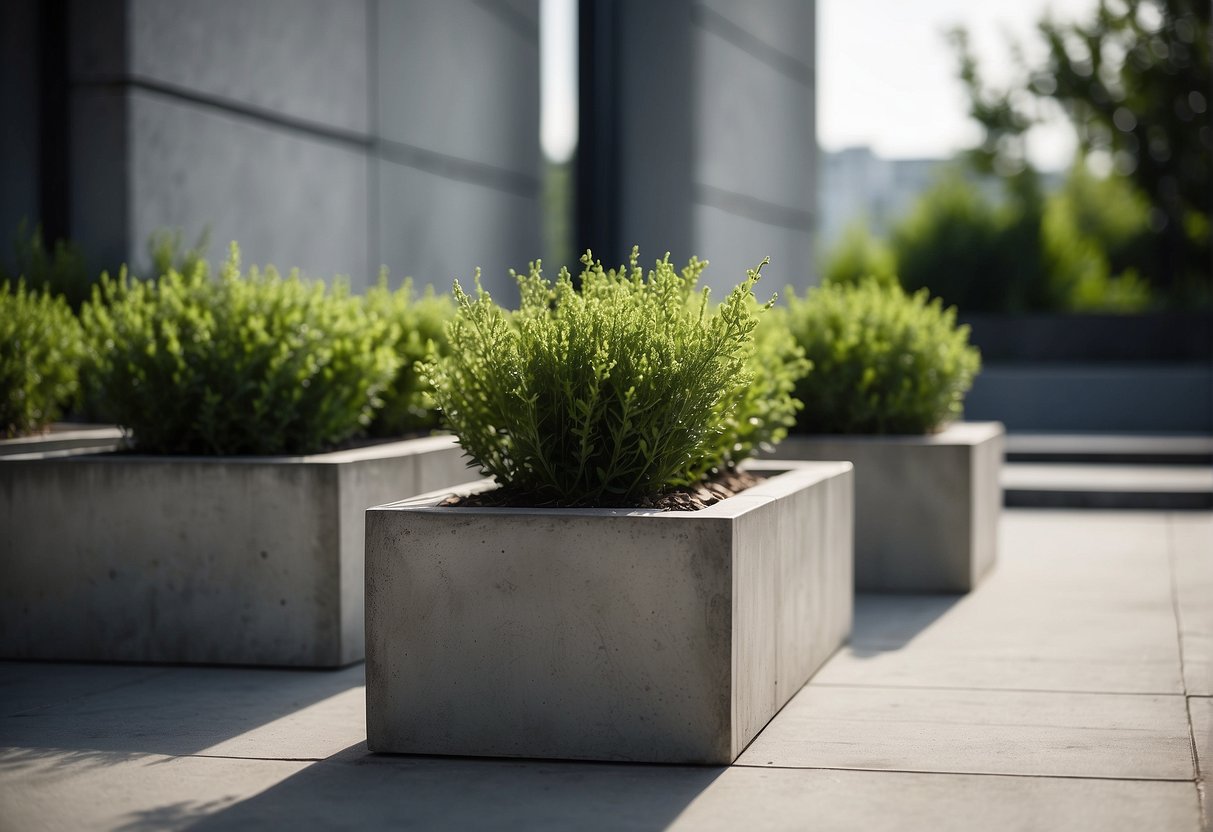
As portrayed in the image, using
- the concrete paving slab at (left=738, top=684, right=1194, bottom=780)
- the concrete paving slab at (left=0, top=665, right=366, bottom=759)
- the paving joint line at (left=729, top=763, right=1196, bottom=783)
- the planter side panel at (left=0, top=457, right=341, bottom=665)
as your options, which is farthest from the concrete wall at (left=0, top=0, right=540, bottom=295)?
the paving joint line at (left=729, top=763, right=1196, bottom=783)

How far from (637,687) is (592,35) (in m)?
12.0

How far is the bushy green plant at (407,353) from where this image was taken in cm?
748

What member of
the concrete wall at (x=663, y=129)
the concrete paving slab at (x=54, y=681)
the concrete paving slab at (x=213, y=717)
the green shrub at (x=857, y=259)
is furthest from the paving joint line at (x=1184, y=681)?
the green shrub at (x=857, y=259)

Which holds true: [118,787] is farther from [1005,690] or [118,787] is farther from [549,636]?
[1005,690]

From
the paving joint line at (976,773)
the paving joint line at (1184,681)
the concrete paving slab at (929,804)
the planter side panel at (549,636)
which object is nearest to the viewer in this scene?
the concrete paving slab at (929,804)

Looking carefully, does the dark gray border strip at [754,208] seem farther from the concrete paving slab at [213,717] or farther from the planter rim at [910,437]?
the concrete paving slab at [213,717]

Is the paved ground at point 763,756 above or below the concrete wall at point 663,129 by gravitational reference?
below

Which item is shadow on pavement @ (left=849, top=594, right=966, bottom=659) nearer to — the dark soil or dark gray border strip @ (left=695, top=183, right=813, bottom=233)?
the dark soil

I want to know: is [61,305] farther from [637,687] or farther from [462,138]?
[462,138]

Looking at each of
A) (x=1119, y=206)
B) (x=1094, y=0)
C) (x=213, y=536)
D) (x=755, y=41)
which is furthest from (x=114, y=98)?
(x=1119, y=206)

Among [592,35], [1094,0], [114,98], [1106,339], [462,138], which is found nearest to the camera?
[114,98]

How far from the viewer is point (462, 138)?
12219 mm

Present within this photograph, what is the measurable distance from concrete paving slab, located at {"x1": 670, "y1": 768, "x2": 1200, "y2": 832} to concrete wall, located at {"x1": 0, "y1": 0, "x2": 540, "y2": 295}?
529 centimetres

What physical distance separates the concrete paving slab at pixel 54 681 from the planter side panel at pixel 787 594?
2411 mm
